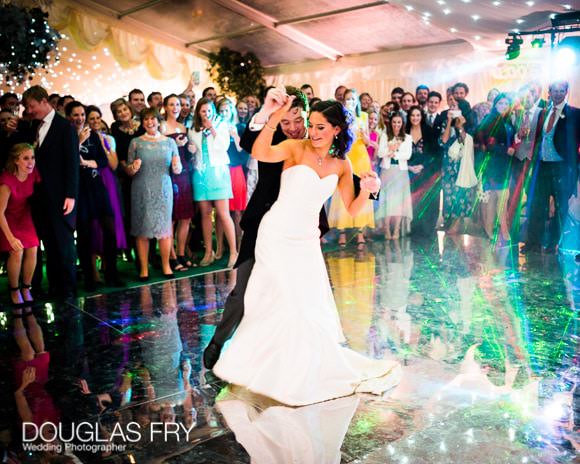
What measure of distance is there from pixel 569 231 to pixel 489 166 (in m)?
1.64

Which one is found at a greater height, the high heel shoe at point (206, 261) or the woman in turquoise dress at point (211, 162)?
the woman in turquoise dress at point (211, 162)

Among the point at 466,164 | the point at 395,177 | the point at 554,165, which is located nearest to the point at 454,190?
the point at 466,164

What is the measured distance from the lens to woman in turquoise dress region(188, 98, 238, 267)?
711 cm

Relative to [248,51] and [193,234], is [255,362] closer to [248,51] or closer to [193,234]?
[193,234]

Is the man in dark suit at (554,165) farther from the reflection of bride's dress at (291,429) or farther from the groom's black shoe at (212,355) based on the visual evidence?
the reflection of bride's dress at (291,429)

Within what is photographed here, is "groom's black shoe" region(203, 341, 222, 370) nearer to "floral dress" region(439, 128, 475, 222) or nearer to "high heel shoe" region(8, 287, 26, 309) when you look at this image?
"high heel shoe" region(8, 287, 26, 309)

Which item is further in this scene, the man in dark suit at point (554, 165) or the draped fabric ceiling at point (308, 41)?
the draped fabric ceiling at point (308, 41)

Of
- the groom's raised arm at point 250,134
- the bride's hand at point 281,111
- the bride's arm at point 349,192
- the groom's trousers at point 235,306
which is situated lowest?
the groom's trousers at point 235,306

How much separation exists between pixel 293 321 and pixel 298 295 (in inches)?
5.9

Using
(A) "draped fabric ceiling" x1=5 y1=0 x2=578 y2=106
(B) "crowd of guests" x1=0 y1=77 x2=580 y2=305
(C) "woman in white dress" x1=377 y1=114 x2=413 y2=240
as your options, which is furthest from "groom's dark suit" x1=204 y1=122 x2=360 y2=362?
(A) "draped fabric ceiling" x1=5 y1=0 x2=578 y2=106

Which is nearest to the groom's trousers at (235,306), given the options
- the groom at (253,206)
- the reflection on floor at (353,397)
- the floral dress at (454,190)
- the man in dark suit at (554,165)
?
the groom at (253,206)

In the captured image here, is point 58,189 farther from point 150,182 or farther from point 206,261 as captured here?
point 206,261

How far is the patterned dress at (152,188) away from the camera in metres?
Answer: 6.51

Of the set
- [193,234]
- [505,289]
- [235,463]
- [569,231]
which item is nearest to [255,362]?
[235,463]
